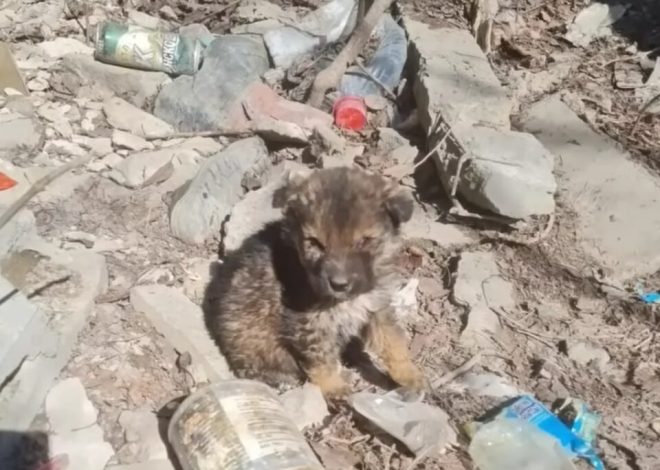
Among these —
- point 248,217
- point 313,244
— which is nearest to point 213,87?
point 248,217

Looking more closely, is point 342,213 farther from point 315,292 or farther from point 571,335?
point 571,335

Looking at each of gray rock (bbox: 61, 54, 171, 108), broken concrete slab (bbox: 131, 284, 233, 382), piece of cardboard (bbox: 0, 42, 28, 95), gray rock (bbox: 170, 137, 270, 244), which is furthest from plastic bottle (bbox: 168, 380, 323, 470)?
piece of cardboard (bbox: 0, 42, 28, 95)

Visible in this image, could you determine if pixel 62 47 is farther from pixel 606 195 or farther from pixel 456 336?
pixel 606 195

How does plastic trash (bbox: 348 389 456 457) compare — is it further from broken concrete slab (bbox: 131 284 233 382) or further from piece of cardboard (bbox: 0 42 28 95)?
piece of cardboard (bbox: 0 42 28 95)

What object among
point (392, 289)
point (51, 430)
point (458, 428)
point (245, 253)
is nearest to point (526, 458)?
point (458, 428)

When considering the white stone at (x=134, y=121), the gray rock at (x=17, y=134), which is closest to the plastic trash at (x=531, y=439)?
the white stone at (x=134, y=121)

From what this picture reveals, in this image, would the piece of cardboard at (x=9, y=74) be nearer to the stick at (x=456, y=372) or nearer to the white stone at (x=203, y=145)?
the white stone at (x=203, y=145)
